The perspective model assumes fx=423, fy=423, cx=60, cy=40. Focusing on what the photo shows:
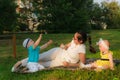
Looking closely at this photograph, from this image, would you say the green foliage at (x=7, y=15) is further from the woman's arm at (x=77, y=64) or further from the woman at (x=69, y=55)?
the woman's arm at (x=77, y=64)

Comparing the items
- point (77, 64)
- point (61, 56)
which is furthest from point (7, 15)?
point (77, 64)

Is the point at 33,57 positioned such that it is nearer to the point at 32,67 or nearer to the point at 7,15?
the point at 32,67

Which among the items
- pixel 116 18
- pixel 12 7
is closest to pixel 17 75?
pixel 12 7

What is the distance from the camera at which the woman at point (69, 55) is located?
9664 mm

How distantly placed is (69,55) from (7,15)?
25.9 meters

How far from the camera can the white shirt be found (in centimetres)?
966

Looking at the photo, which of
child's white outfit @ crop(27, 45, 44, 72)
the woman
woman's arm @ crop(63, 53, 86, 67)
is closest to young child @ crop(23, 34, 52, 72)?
child's white outfit @ crop(27, 45, 44, 72)

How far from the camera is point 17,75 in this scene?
32.4 ft

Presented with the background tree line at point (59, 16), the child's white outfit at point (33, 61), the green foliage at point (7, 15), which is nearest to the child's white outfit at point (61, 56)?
the child's white outfit at point (33, 61)

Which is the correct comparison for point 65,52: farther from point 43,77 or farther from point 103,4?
point 103,4

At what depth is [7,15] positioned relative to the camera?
35.2 metres

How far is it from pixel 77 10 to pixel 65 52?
39530 millimetres

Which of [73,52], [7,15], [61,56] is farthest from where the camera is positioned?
[7,15]

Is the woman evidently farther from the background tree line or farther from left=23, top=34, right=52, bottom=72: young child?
the background tree line
